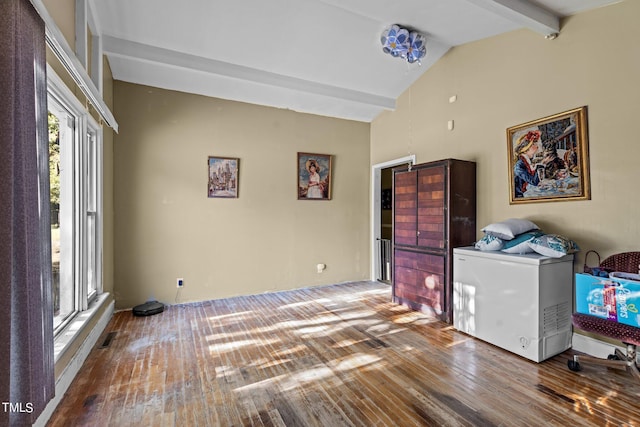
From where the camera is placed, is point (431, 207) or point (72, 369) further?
point (431, 207)

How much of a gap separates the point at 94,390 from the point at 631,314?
396 centimetres

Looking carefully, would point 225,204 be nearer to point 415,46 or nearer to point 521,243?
point 415,46

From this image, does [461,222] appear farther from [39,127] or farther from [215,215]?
[39,127]

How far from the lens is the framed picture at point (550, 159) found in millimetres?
2887

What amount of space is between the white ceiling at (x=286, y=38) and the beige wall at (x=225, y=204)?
15.4 inches

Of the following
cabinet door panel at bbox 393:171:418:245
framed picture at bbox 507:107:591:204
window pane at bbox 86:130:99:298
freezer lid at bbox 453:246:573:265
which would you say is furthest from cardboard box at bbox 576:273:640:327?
window pane at bbox 86:130:99:298

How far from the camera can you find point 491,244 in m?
3.23

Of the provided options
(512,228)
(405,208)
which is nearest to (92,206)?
(405,208)

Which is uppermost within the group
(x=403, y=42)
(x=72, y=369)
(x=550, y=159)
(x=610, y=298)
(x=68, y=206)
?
(x=403, y=42)

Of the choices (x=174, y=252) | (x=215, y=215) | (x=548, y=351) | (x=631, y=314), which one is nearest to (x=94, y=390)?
(x=174, y=252)

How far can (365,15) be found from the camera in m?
3.23

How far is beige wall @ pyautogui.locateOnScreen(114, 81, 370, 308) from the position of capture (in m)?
4.21

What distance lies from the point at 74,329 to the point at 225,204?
2.50 meters

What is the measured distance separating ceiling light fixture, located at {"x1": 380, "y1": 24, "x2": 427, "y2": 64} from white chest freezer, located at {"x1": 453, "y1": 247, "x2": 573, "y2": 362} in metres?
2.44
